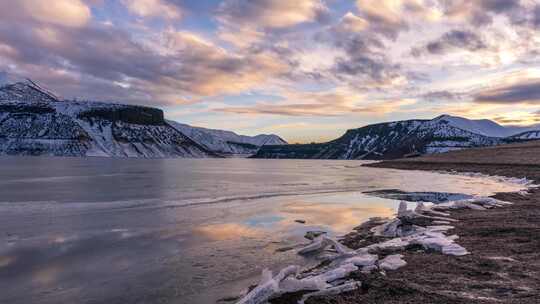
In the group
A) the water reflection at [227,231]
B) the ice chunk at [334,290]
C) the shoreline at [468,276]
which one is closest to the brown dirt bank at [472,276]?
the shoreline at [468,276]

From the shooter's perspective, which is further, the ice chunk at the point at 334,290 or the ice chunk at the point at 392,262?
the ice chunk at the point at 392,262

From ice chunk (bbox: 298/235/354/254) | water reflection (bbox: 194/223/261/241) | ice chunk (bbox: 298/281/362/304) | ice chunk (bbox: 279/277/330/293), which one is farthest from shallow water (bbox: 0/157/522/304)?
ice chunk (bbox: 298/281/362/304)

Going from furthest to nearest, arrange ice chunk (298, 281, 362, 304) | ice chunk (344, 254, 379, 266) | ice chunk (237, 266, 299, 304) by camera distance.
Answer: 1. ice chunk (344, 254, 379, 266)
2. ice chunk (298, 281, 362, 304)
3. ice chunk (237, 266, 299, 304)

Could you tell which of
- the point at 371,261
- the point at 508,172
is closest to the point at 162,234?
the point at 371,261

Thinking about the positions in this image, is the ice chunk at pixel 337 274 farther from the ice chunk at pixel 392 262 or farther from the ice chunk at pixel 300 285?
the ice chunk at pixel 392 262

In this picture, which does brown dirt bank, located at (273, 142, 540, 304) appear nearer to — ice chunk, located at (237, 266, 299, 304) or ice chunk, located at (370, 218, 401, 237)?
ice chunk, located at (237, 266, 299, 304)

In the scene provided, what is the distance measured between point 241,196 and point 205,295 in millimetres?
24103

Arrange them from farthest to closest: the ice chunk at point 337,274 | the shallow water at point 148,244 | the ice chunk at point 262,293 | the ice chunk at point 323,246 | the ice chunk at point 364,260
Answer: the ice chunk at point 323,246 < the ice chunk at point 364,260 < the shallow water at point 148,244 < the ice chunk at point 337,274 < the ice chunk at point 262,293

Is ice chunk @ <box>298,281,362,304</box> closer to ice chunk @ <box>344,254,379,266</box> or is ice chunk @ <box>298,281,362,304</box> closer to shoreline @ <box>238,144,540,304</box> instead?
shoreline @ <box>238,144,540,304</box>

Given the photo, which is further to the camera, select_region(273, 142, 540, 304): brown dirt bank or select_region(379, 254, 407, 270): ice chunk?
select_region(379, 254, 407, 270): ice chunk

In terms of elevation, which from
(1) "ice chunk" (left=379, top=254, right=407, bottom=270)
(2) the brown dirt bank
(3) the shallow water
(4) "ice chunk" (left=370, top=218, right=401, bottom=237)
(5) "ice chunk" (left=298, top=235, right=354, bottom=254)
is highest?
(2) the brown dirt bank

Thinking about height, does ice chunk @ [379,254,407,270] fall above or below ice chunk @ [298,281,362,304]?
above

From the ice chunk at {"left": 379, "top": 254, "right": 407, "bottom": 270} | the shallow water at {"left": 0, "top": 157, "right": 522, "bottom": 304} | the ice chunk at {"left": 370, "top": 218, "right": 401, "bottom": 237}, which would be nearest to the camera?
the shallow water at {"left": 0, "top": 157, "right": 522, "bottom": 304}

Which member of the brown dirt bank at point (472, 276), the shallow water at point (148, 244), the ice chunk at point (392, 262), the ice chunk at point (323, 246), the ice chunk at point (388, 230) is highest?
the brown dirt bank at point (472, 276)
